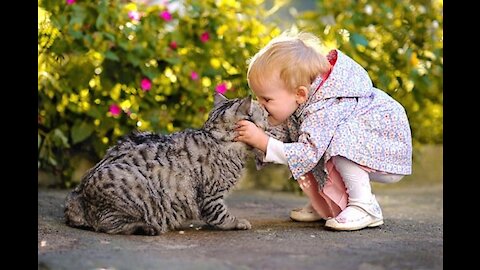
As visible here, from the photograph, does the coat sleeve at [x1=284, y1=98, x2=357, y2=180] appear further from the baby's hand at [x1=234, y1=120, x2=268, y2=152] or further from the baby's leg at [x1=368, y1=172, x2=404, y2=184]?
the baby's leg at [x1=368, y1=172, x2=404, y2=184]

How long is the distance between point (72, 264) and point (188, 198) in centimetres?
89

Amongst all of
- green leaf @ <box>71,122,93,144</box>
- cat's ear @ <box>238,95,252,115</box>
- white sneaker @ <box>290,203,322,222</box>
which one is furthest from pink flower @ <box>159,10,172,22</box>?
white sneaker @ <box>290,203,322,222</box>

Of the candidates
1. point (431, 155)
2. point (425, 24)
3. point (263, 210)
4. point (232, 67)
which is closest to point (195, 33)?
point (232, 67)

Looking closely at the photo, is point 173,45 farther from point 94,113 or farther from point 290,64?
point 290,64

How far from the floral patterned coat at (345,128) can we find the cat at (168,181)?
0.22 m

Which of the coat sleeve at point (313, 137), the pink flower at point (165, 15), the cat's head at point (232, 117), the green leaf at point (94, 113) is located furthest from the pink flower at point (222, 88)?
the coat sleeve at point (313, 137)

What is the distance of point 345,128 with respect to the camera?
10.7ft

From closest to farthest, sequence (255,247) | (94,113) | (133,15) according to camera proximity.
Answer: (255,247), (94,113), (133,15)

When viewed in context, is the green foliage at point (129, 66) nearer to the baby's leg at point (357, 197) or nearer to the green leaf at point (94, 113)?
the green leaf at point (94, 113)

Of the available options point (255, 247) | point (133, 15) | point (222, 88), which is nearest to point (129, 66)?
point (133, 15)

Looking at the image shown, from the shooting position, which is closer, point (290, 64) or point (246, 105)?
point (246, 105)

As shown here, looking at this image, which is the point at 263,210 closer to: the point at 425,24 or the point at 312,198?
the point at 312,198

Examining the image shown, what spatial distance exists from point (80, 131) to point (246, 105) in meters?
1.85

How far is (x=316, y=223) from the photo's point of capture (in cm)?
355
